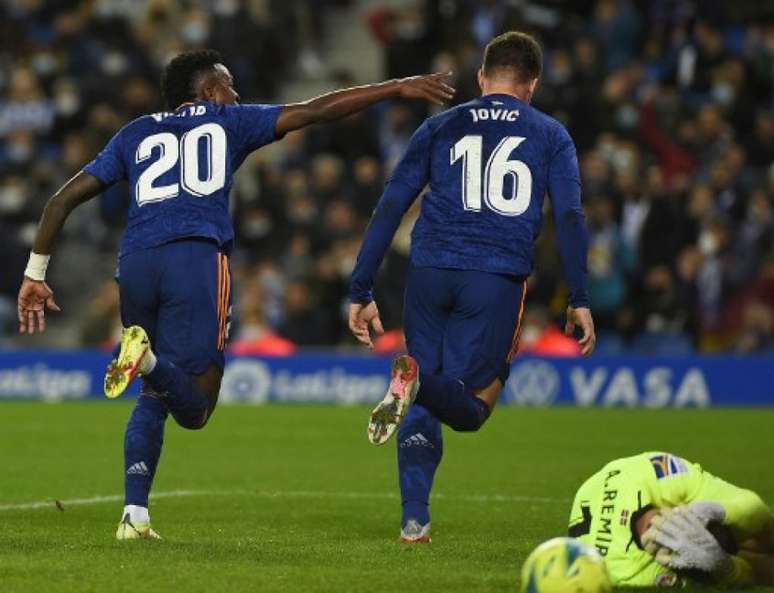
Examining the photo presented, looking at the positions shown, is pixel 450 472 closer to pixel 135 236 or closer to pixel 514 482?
pixel 514 482

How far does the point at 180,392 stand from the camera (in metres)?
8.38

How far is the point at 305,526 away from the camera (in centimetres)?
956

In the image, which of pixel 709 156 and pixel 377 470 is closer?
pixel 377 470

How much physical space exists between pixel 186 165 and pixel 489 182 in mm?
1446

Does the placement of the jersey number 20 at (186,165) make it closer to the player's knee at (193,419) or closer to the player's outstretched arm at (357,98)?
the player's outstretched arm at (357,98)

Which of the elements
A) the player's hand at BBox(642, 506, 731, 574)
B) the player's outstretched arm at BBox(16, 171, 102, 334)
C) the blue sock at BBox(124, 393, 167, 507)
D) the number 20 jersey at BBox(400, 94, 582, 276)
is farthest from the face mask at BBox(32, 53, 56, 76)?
the player's hand at BBox(642, 506, 731, 574)

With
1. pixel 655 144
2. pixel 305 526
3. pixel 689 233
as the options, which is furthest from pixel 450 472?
pixel 655 144

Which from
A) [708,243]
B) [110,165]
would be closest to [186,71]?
[110,165]

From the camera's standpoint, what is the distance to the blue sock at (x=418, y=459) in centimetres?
858

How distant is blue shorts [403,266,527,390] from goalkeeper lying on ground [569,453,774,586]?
1.46m

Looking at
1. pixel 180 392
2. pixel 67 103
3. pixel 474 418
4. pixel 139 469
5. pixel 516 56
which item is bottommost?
pixel 139 469

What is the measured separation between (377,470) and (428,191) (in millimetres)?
4717

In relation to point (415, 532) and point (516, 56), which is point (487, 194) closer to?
point (516, 56)

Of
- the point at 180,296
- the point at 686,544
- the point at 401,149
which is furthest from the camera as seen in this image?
the point at 401,149
